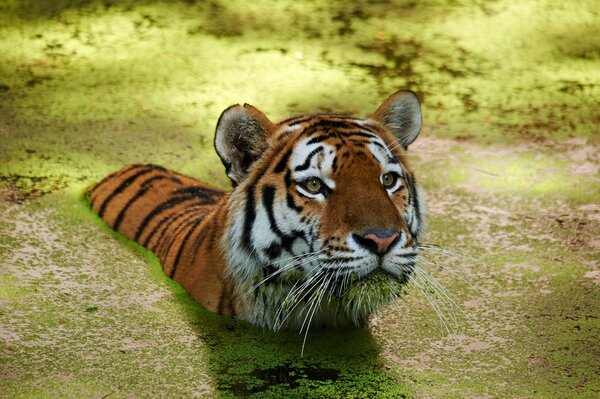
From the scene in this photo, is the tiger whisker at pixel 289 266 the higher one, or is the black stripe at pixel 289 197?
the black stripe at pixel 289 197

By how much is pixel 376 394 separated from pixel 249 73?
7.61 feet

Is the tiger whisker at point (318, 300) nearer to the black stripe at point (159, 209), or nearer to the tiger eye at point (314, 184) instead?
the tiger eye at point (314, 184)

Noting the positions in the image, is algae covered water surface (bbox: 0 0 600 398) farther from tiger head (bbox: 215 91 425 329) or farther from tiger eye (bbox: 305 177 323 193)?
tiger eye (bbox: 305 177 323 193)

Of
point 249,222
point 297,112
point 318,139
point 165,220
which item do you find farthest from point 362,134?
point 297,112

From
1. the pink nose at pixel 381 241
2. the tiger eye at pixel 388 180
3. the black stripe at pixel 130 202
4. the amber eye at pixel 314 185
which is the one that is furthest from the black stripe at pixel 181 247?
the pink nose at pixel 381 241

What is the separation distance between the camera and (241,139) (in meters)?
2.39

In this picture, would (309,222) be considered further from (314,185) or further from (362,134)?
(362,134)

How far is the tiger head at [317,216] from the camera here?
7.01 feet

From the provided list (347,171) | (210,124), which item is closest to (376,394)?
(347,171)

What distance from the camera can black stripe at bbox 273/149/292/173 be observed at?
7.64ft

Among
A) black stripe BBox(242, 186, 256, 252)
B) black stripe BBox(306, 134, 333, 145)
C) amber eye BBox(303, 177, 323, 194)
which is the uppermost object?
black stripe BBox(306, 134, 333, 145)

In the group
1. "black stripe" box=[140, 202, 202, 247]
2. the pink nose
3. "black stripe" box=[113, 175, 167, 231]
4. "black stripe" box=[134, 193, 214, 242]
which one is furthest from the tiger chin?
"black stripe" box=[113, 175, 167, 231]

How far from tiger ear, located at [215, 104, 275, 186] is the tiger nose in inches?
16.5

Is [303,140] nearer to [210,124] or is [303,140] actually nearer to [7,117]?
[210,124]
